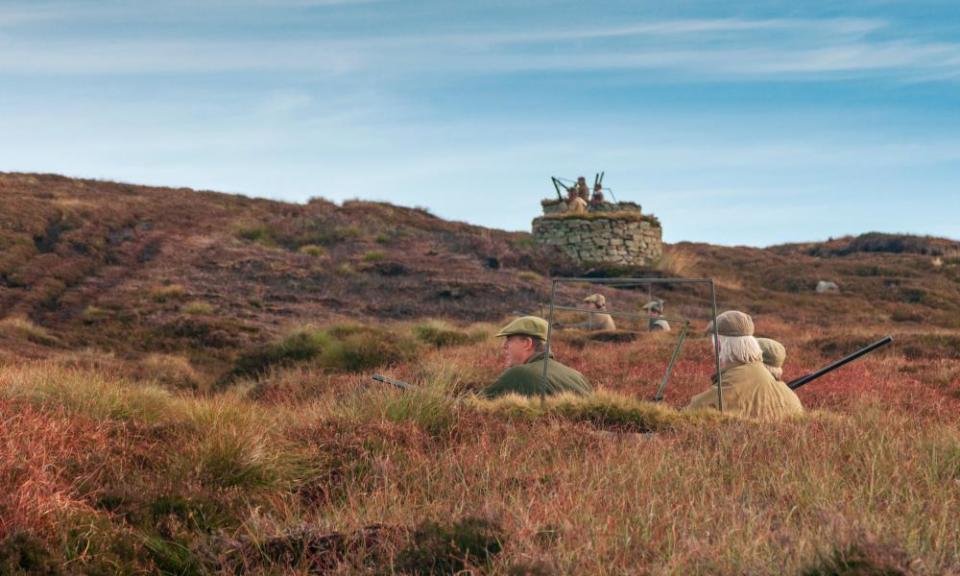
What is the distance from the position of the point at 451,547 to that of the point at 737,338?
4730 mm

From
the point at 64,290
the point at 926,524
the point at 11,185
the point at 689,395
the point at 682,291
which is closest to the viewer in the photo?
the point at 926,524

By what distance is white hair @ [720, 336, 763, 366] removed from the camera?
828 cm

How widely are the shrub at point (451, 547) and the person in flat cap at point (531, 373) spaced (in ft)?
14.7

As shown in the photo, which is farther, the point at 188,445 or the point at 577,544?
the point at 188,445

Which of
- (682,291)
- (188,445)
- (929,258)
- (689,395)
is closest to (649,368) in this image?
(689,395)

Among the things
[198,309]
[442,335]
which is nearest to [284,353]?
[442,335]

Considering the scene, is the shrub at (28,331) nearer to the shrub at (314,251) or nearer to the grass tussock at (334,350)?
the grass tussock at (334,350)

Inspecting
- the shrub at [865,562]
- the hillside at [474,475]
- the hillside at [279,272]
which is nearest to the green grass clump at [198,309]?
the hillside at [279,272]

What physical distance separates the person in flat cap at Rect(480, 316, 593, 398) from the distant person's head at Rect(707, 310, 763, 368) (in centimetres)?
149

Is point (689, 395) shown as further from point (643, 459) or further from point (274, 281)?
point (274, 281)

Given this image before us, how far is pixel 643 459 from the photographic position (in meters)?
6.12

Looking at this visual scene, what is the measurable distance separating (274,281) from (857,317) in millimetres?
18623

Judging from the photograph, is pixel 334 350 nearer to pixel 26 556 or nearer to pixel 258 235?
pixel 26 556

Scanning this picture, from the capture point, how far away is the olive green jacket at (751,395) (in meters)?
8.25
